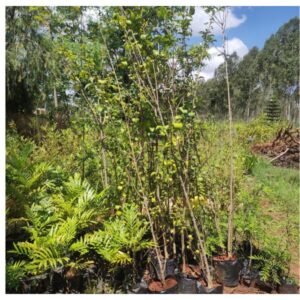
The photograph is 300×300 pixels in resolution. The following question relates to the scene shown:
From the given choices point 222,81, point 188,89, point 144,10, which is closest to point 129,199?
point 188,89

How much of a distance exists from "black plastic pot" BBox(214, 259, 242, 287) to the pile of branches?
163 inches

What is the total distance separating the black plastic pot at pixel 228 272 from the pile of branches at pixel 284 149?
414 cm

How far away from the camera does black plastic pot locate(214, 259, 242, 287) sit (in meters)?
2.13

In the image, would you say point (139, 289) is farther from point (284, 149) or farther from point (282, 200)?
point (284, 149)

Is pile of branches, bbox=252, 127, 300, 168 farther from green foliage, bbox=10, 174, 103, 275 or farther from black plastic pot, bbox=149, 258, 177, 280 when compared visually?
green foliage, bbox=10, 174, 103, 275

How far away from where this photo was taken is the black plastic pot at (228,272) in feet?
7.00

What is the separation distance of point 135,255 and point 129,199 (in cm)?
35

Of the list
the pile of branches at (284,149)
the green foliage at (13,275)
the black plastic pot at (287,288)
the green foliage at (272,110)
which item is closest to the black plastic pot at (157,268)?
the black plastic pot at (287,288)

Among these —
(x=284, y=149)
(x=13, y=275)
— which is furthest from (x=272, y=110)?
(x=13, y=275)

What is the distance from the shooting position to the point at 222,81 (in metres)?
2.45

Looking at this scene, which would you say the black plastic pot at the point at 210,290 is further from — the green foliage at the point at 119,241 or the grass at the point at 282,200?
the grass at the point at 282,200

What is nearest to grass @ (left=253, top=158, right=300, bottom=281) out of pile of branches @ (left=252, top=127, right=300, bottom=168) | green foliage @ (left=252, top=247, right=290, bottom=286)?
green foliage @ (left=252, top=247, right=290, bottom=286)

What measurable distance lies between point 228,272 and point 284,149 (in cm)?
539
